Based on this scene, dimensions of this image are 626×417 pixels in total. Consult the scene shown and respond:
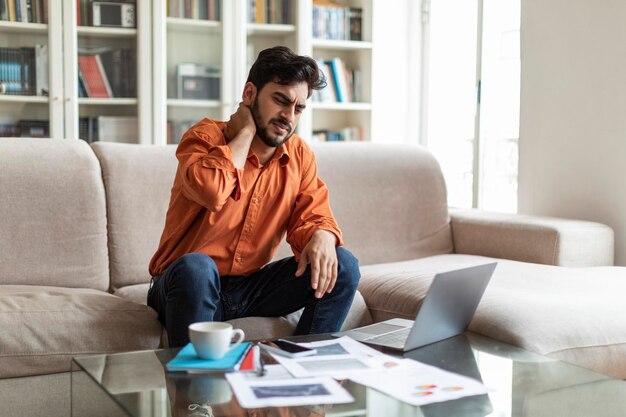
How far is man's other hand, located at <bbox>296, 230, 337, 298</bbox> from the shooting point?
1906 mm

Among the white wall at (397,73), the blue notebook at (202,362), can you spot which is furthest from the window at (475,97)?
the blue notebook at (202,362)

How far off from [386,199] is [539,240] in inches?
22.0

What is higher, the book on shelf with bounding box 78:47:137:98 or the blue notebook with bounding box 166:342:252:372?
the book on shelf with bounding box 78:47:137:98

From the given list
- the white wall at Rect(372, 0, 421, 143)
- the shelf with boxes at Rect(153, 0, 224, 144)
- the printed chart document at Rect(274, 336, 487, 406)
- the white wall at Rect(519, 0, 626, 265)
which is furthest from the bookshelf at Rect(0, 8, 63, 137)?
the printed chart document at Rect(274, 336, 487, 406)

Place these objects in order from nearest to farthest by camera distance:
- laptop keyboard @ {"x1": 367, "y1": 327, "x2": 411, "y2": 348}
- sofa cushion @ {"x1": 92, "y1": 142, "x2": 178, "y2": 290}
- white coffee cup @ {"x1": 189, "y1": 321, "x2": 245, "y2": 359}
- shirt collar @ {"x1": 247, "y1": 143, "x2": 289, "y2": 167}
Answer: white coffee cup @ {"x1": 189, "y1": 321, "x2": 245, "y2": 359}
laptop keyboard @ {"x1": 367, "y1": 327, "x2": 411, "y2": 348}
shirt collar @ {"x1": 247, "y1": 143, "x2": 289, "y2": 167}
sofa cushion @ {"x1": 92, "y1": 142, "x2": 178, "y2": 290}

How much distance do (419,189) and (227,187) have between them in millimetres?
1226

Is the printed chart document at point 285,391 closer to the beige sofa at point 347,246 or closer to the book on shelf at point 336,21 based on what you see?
the beige sofa at point 347,246

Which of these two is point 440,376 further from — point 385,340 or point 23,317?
point 23,317

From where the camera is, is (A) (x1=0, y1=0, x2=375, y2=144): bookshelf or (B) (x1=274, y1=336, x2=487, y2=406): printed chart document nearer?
(B) (x1=274, y1=336, x2=487, y2=406): printed chart document

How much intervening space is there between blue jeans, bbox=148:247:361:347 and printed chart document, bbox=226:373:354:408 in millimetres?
441

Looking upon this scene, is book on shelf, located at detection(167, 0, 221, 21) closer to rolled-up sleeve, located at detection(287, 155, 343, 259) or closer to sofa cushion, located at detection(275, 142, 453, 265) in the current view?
sofa cushion, located at detection(275, 142, 453, 265)

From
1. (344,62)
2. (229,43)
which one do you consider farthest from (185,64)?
(344,62)

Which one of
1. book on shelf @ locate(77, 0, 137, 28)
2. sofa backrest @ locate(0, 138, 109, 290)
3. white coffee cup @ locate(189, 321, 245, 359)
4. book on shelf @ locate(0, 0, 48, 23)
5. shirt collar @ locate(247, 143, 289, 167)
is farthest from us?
book on shelf @ locate(77, 0, 137, 28)

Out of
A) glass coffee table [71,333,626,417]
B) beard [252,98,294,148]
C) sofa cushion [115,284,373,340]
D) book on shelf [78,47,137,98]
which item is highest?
book on shelf [78,47,137,98]
